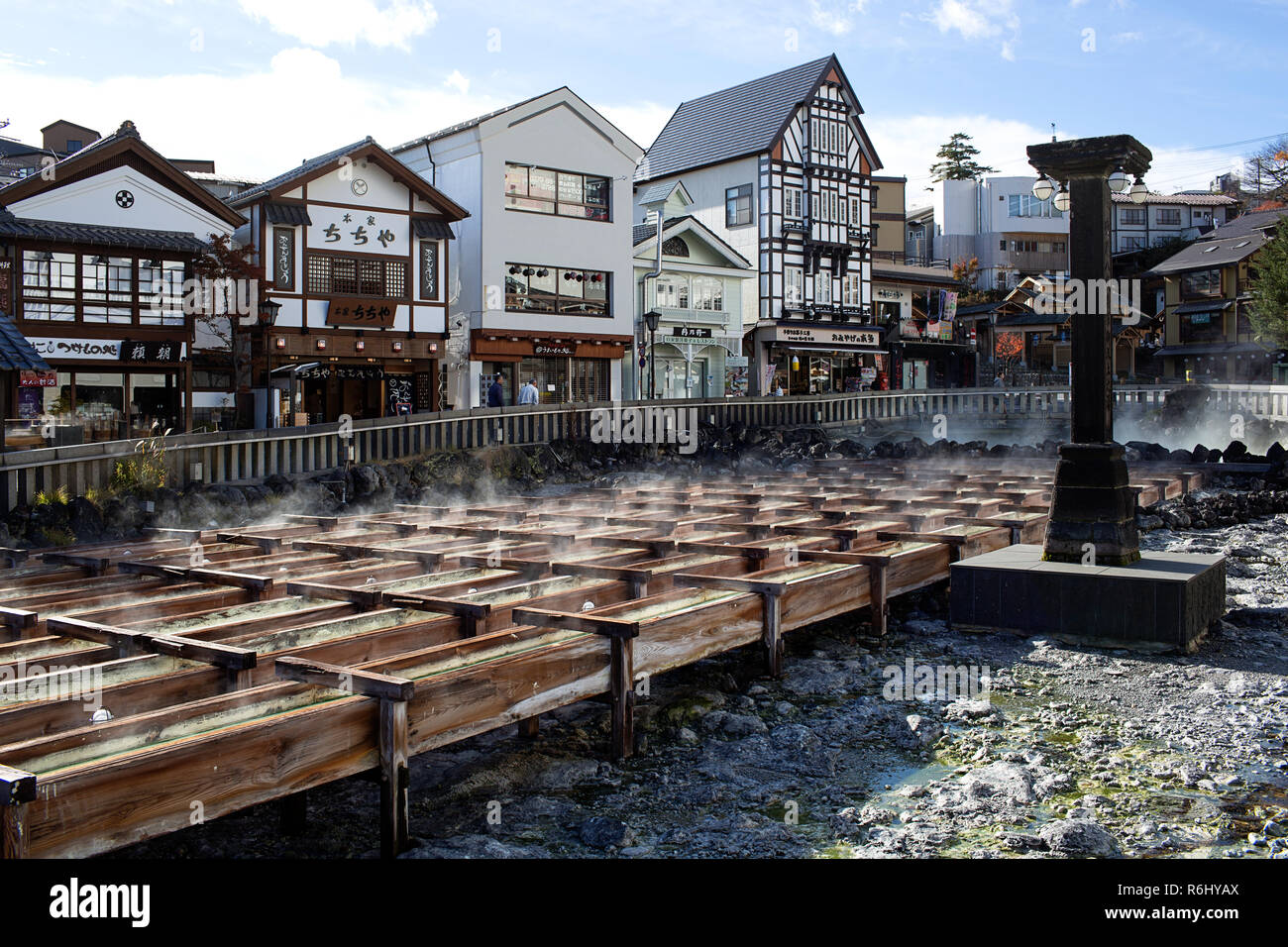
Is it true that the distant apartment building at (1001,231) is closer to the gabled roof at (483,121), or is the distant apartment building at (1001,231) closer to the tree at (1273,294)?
the tree at (1273,294)

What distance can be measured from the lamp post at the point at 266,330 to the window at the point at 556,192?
8983 millimetres

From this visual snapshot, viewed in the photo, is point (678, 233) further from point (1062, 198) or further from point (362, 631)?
point (362, 631)

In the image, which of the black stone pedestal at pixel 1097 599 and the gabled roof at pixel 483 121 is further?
A: the gabled roof at pixel 483 121

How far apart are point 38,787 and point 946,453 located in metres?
27.1

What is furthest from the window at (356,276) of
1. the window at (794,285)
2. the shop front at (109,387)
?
the window at (794,285)

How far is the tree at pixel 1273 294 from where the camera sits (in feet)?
136

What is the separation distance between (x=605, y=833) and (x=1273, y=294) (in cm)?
4539

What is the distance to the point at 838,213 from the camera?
46.4 meters

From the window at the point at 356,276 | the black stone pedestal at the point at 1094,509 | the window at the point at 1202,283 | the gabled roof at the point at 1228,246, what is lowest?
the black stone pedestal at the point at 1094,509

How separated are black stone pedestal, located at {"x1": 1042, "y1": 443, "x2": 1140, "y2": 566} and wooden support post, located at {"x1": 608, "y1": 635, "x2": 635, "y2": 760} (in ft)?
16.3

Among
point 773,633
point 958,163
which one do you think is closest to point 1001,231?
point 958,163

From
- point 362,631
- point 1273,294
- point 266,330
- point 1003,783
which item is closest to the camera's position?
point 1003,783

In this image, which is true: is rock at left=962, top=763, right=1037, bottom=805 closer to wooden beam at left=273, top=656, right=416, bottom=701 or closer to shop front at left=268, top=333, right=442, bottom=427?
wooden beam at left=273, top=656, right=416, bottom=701

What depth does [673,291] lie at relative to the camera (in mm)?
39250
